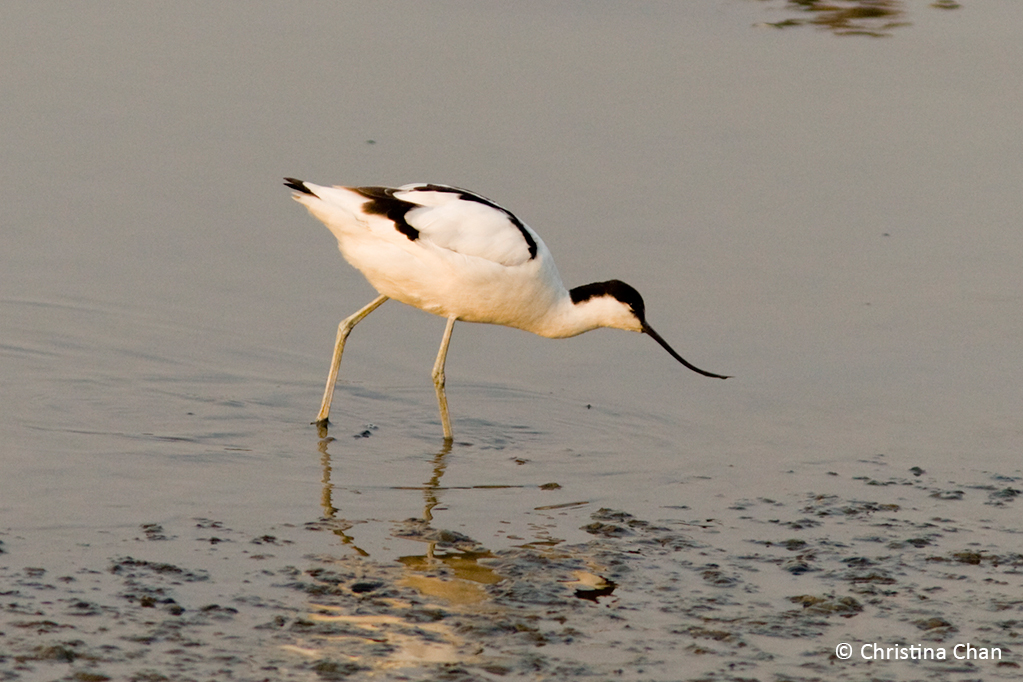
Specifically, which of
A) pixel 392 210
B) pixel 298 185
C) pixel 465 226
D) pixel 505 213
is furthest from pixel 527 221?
pixel 298 185

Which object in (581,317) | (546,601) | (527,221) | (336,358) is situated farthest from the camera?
(527,221)

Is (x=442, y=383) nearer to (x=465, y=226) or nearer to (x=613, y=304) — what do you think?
(x=465, y=226)

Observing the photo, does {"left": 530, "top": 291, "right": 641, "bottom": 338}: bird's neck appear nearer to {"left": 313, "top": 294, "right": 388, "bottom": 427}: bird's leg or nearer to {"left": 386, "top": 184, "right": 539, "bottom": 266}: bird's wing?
{"left": 386, "top": 184, "right": 539, "bottom": 266}: bird's wing

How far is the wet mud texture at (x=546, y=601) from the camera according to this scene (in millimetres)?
4793

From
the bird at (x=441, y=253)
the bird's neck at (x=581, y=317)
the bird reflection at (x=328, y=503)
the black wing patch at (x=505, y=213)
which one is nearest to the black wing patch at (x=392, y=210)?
the bird at (x=441, y=253)

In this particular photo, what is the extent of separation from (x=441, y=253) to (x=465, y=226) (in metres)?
0.18

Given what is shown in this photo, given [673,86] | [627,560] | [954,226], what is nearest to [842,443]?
[627,560]

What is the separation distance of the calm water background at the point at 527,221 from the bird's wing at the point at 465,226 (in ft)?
2.89

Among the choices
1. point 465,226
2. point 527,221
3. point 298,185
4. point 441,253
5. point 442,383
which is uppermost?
point 527,221

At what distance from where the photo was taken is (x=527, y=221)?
9633 millimetres

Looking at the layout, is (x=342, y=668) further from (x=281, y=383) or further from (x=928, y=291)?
(x=928, y=291)

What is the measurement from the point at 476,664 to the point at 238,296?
4.33m

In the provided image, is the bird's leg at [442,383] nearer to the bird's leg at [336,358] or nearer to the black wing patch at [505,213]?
the bird's leg at [336,358]

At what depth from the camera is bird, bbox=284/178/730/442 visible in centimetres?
730
